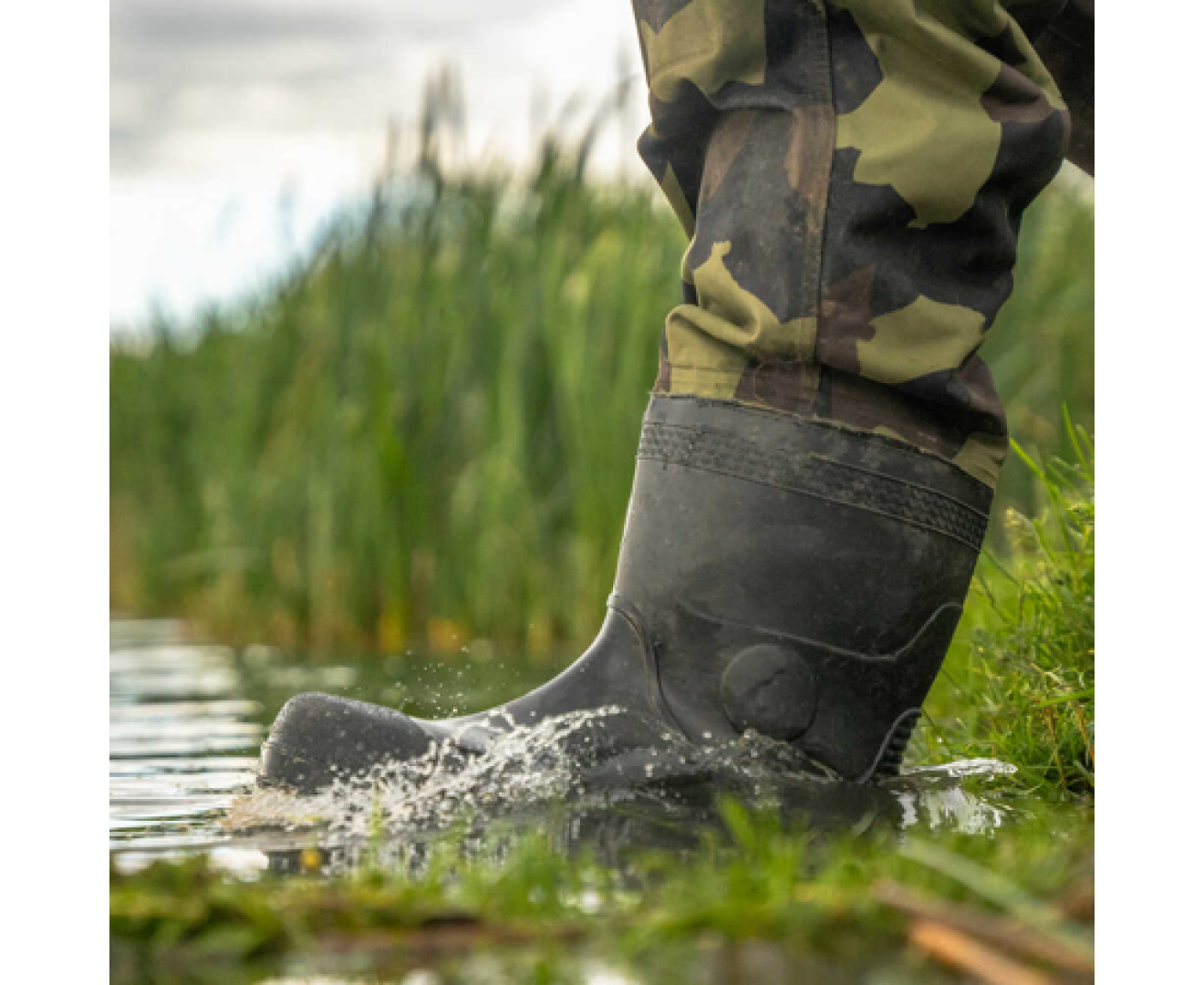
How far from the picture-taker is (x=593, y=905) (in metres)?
1.05

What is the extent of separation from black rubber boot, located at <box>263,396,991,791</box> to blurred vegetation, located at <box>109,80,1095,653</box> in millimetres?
2647

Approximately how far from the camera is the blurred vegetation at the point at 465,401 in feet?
14.9

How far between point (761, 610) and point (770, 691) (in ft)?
0.33

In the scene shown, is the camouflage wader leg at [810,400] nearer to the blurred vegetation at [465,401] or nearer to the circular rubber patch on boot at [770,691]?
the circular rubber patch on boot at [770,691]

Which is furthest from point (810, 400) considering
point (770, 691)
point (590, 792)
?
point (590, 792)

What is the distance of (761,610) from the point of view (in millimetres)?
1678

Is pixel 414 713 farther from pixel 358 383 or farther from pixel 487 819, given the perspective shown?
pixel 358 383

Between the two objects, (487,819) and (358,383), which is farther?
(358,383)

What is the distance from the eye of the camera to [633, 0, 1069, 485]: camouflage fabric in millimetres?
1603

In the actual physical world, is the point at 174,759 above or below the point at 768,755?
below

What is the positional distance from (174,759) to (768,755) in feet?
3.65

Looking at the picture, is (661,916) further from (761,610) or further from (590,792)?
(761,610)
